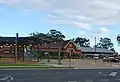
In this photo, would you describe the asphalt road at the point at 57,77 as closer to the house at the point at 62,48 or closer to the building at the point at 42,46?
the building at the point at 42,46

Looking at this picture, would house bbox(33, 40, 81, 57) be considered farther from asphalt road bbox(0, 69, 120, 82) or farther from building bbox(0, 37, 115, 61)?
asphalt road bbox(0, 69, 120, 82)

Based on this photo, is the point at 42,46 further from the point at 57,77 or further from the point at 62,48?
the point at 57,77

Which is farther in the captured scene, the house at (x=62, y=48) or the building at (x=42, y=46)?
the house at (x=62, y=48)

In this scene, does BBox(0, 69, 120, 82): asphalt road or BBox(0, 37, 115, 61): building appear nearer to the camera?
BBox(0, 69, 120, 82): asphalt road

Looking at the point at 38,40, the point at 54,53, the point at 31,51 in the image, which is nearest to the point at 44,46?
the point at 54,53

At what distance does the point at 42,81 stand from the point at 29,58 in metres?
62.7

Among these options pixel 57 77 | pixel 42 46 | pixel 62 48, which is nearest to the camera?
pixel 57 77

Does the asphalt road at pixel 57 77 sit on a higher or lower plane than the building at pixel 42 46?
lower

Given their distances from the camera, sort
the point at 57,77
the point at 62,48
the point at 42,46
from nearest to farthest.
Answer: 1. the point at 57,77
2. the point at 42,46
3. the point at 62,48

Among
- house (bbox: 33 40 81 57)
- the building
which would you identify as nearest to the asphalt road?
the building

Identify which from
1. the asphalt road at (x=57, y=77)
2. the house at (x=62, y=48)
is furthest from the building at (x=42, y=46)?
the asphalt road at (x=57, y=77)

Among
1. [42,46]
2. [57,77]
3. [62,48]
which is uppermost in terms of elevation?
[42,46]

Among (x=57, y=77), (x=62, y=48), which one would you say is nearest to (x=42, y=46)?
(x=62, y=48)

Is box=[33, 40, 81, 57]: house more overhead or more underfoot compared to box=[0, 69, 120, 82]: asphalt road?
more overhead
